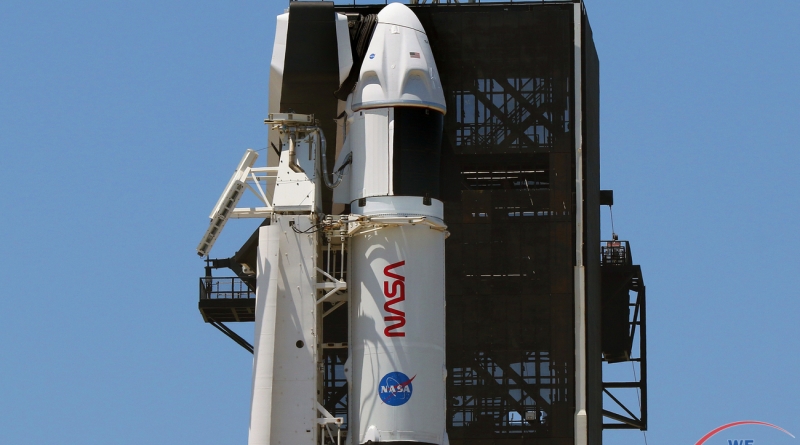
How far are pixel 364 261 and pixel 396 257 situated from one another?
849 millimetres

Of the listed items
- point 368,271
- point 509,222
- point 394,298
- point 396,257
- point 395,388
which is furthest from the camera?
point 509,222

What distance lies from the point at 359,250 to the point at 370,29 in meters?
6.87

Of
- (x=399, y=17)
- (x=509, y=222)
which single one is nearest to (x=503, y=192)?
(x=509, y=222)

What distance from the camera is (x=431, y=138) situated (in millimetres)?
57750

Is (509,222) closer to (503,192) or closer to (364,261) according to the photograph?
(503,192)

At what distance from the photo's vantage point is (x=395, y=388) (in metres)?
55.9

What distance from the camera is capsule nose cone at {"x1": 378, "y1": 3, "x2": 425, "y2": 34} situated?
5922 centimetres

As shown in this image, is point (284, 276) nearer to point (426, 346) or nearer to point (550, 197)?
point (426, 346)

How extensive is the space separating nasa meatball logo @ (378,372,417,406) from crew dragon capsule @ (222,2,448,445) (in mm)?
24

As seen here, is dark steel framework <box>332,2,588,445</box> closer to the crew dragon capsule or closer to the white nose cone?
the white nose cone

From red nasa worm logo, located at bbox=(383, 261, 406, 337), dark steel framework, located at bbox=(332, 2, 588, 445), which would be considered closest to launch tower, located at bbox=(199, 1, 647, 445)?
dark steel framework, located at bbox=(332, 2, 588, 445)

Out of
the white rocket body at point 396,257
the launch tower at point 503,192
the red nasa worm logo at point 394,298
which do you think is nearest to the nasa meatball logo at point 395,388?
the white rocket body at point 396,257

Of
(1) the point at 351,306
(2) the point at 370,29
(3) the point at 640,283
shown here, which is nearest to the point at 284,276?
(1) the point at 351,306

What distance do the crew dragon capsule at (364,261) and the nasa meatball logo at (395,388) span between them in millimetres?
24
